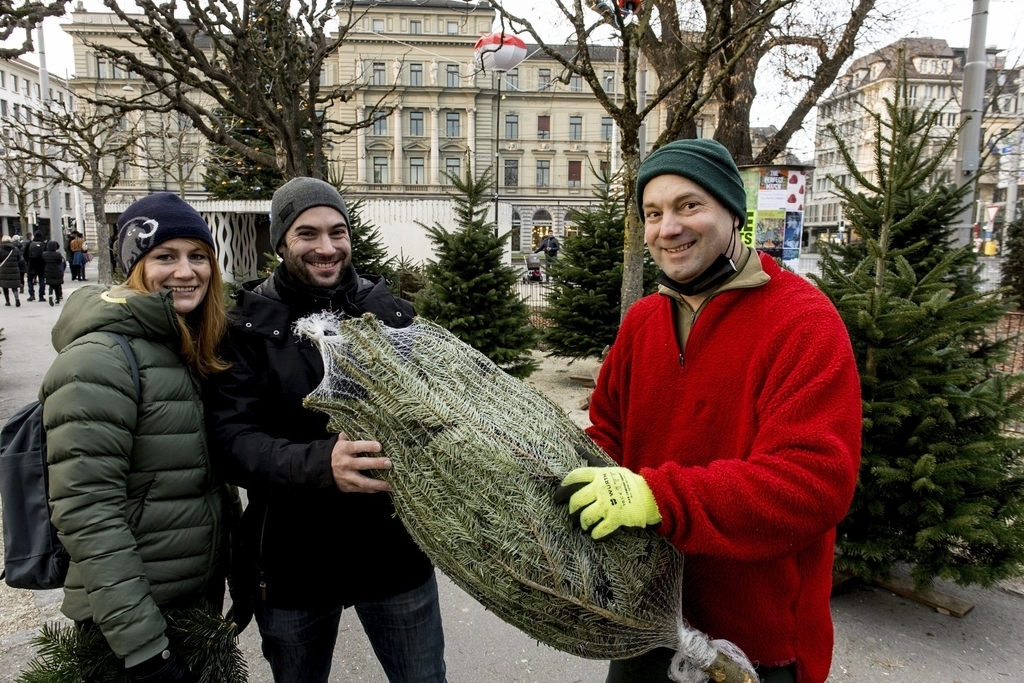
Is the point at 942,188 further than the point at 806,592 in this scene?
Yes

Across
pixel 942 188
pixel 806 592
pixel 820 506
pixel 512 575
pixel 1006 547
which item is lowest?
pixel 1006 547

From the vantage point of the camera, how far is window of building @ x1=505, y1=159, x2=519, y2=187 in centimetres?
5725

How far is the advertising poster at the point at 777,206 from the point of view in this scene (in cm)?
746

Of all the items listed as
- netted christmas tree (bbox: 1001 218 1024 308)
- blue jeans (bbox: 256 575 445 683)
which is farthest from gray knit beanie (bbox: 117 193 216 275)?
netted christmas tree (bbox: 1001 218 1024 308)

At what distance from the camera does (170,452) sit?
171cm

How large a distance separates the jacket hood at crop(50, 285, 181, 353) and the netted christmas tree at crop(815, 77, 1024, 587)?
305 cm

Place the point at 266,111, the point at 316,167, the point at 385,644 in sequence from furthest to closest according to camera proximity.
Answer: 1. the point at 316,167
2. the point at 266,111
3. the point at 385,644

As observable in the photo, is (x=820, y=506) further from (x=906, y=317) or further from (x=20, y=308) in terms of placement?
(x=20, y=308)

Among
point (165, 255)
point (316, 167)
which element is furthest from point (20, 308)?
point (165, 255)

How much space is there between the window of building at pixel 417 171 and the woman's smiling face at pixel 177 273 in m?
56.6

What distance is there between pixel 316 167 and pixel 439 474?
978cm

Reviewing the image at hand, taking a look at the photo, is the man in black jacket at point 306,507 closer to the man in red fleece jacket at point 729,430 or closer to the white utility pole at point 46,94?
the man in red fleece jacket at point 729,430

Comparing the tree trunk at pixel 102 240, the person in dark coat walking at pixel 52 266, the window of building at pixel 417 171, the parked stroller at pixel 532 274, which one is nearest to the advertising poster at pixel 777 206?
the parked stroller at pixel 532 274

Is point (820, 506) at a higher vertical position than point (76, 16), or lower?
lower
